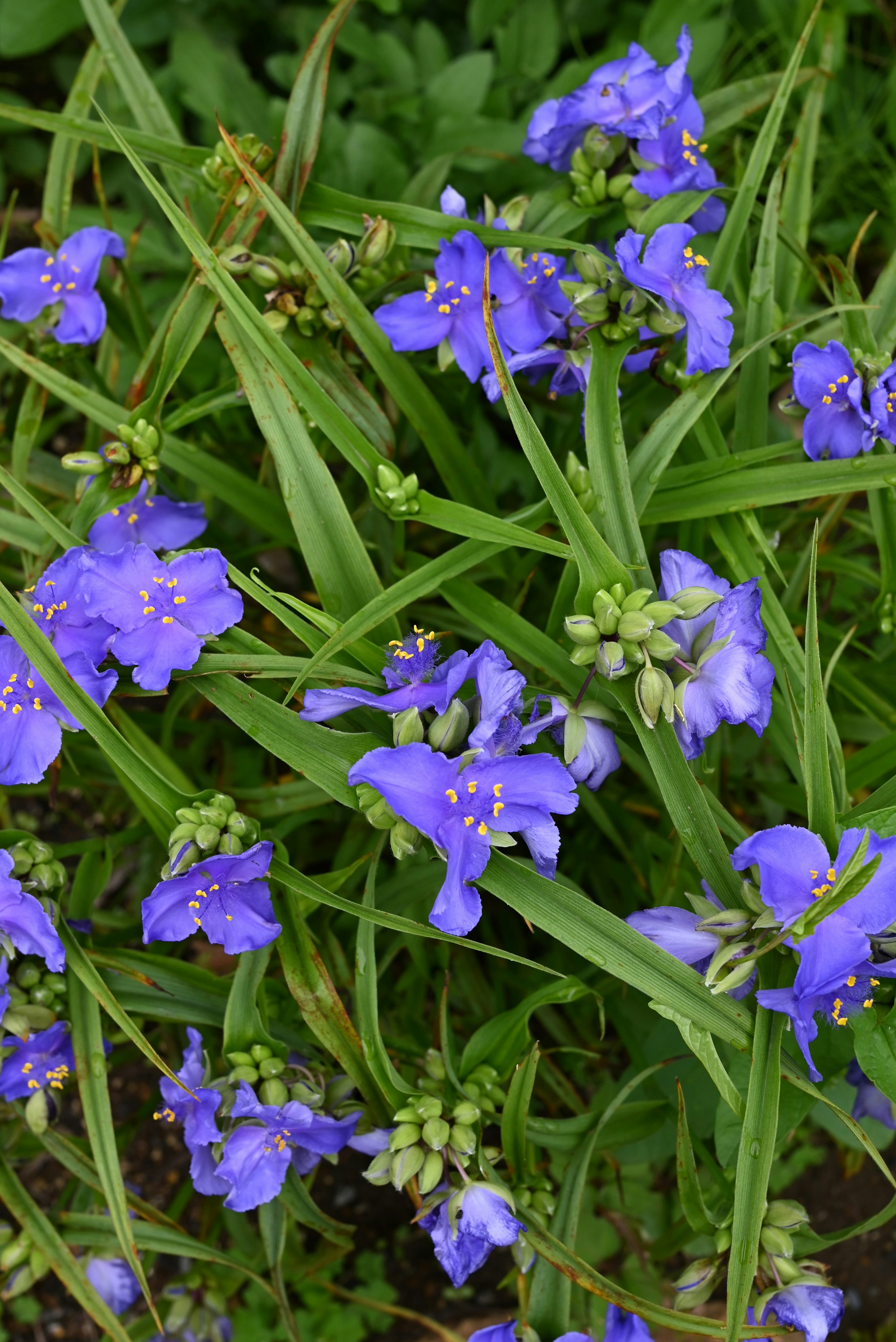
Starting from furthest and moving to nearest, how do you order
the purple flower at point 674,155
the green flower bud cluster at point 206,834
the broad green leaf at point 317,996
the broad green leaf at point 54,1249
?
the purple flower at point 674,155
the broad green leaf at point 54,1249
the broad green leaf at point 317,996
the green flower bud cluster at point 206,834

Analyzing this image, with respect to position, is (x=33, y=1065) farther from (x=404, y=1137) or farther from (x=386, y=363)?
(x=386, y=363)

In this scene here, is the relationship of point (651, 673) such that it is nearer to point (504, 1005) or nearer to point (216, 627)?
point (216, 627)

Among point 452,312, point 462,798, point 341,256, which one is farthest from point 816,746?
point 341,256

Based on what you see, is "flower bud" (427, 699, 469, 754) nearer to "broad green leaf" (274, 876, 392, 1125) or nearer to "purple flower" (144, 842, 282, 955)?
"purple flower" (144, 842, 282, 955)

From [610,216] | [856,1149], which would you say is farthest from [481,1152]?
[610,216]

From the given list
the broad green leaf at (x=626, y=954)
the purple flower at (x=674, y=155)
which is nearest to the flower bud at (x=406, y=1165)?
the broad green leaf at (x=626, y=954)

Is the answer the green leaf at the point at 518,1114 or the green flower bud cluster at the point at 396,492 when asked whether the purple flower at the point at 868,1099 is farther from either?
the green flower bud cluster at the point at 396,492
